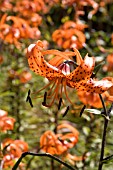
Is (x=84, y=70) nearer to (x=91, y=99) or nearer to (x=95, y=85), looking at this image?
(x=95, y=85)

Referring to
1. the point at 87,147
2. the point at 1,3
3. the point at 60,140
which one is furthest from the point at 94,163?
the point at 1,3

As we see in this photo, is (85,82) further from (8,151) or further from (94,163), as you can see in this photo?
(94,163)

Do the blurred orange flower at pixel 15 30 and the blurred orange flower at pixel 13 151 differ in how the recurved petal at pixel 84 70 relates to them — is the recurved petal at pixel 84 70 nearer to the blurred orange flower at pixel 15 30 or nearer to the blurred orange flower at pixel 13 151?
the blurred orange flower at pixel 13 151

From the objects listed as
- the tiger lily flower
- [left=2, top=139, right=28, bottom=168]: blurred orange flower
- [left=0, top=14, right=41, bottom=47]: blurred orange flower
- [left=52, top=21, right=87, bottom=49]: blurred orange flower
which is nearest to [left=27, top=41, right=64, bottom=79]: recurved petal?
the tiger lily flower

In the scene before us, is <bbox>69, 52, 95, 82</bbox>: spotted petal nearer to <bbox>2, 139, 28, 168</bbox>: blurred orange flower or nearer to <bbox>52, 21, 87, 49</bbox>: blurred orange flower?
<bbox>2, 139, 28, 168</bbox>: blurred orange flower

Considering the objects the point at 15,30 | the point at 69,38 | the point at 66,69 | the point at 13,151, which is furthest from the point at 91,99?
the point at 15,30

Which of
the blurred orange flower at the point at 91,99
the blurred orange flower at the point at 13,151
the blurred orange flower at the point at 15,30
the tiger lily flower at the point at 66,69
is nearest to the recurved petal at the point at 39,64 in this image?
the tiger lily flower at the point at 66,69

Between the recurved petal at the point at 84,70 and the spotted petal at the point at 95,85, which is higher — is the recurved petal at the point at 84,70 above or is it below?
above
